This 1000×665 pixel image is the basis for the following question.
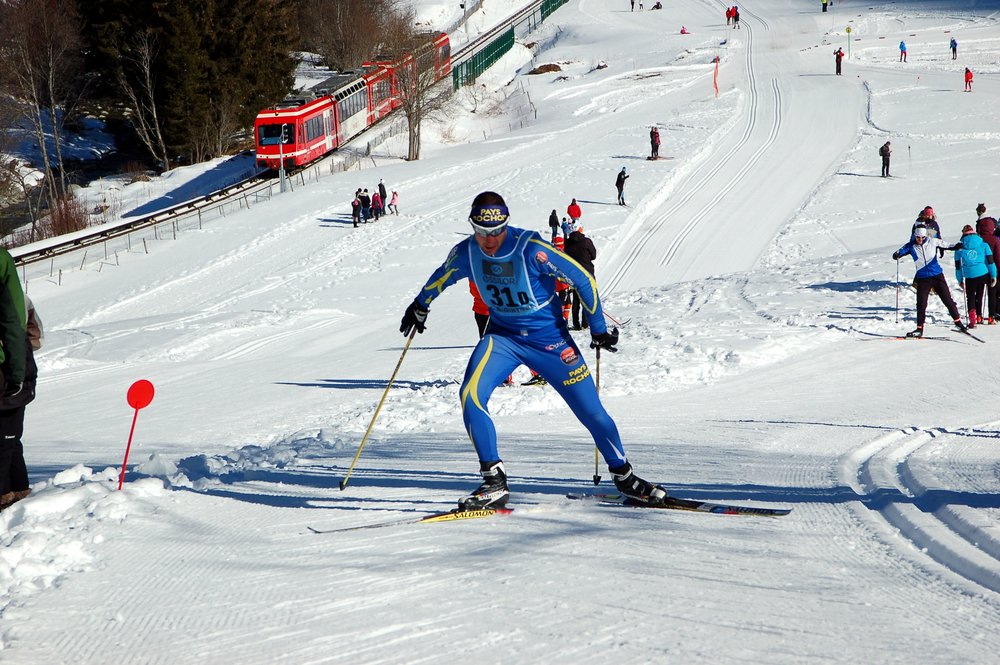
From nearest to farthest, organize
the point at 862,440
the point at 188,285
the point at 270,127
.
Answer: the point at 862,440, the point at 188,285, the point at 270,127

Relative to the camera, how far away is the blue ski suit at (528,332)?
491 cm

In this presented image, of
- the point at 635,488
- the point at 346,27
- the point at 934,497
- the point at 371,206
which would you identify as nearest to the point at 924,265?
the point at 934,497

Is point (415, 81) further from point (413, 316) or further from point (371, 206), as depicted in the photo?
point (413, 316)

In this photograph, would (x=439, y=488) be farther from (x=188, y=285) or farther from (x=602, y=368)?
(x=188, y=285)

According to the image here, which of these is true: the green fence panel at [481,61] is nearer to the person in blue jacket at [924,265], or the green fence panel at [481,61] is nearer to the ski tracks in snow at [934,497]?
the person in blue jacket at [924,265]

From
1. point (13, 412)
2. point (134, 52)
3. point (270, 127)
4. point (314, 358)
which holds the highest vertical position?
point (134, 52)

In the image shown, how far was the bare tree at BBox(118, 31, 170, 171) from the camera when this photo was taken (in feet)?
154

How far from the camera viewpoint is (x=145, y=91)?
159ft

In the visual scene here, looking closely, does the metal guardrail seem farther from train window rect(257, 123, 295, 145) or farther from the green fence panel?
the green fence panel

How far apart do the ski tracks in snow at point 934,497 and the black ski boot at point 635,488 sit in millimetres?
1064

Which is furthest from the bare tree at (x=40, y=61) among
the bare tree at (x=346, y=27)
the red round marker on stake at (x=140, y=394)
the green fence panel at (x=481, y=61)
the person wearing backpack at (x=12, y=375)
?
the person wearing backpack at (x=12, y=375)

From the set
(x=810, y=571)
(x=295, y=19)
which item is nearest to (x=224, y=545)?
(x=810, y=571)

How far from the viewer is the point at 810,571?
3811mm

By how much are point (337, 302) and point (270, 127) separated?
56.6 feet
